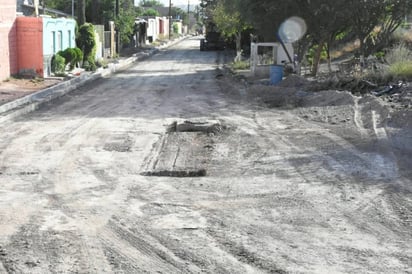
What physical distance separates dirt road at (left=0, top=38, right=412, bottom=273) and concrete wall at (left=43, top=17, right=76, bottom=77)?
41.6 feet

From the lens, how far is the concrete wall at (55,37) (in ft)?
92.7

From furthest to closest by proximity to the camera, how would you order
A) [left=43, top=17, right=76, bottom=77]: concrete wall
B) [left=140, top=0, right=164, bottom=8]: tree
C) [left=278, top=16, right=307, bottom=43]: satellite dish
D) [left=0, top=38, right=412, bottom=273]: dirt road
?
[left=140, top=0, right=164, bottom=8]: tree → [left=43, top=17, right=76, bottom=77]: concrete wall → [left=278, top=16, right=307, bottom=43]: satellite dish → [left=0, top=38, right=412, bottom=273]: dirt road

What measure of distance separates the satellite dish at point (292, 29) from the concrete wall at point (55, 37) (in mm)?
10310

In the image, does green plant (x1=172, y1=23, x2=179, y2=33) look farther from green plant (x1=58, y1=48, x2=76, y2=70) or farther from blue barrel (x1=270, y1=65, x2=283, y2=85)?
blue barrel (x1=270, y1=65, x2=283, y2=85)

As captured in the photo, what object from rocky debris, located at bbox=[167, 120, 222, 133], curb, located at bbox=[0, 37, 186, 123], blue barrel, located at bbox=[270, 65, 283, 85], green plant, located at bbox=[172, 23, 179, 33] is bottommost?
curb, located at bbox=[0, 37, 186, 123]

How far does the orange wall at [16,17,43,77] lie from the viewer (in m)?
27.4

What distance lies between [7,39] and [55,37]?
15.3 feet

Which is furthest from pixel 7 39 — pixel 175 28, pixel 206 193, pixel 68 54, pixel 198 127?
pixel 175 28

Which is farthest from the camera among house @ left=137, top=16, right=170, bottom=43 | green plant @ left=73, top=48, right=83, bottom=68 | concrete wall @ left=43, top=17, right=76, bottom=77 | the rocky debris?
house @ left=137, top=16, right=170, bottom=43

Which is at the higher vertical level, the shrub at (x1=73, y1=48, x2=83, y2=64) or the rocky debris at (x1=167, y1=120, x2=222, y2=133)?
the shrub at (x1=73, y1=48, x2=83, y2=64)

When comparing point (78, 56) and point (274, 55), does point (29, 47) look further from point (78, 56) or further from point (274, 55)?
point (274, 55)

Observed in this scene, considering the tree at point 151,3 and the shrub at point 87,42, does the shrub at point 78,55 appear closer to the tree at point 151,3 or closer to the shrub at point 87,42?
the shrub at point 87,42

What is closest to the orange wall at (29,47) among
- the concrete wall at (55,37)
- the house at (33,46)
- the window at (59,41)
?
the house at (33,46)

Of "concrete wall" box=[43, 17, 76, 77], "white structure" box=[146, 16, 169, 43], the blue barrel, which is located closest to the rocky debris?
the blue barrel
